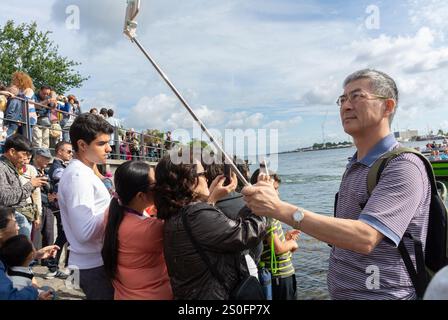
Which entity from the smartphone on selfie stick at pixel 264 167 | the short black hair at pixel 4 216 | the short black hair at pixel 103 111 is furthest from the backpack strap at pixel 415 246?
the short black hair at pixel 103 111

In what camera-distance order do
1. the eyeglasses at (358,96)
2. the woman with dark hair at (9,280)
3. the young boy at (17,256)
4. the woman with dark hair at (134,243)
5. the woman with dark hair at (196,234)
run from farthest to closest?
the young boy at (17,256) < the woman with dark hair at (9,280) < the woman with dark hair at (134,243) < the woman with dark hair at (196,234) < the eyeglasses at (358,96)

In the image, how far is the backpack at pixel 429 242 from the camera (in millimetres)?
1847

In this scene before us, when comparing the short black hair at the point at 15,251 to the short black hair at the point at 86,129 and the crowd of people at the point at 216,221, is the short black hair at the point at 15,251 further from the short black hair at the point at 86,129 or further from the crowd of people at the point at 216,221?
the short black hair at the point at 86,129

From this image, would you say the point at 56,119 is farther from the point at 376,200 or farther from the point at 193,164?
the point at 376,200

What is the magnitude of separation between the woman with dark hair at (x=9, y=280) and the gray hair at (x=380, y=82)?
2821 mm

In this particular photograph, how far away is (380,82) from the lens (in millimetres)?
2102

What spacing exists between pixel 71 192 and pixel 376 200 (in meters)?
2.02

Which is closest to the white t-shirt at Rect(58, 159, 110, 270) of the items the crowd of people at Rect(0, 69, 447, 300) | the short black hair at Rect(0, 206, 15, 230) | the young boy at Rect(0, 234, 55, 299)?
the crowd of people at Rect(0, 69, 447, 300)

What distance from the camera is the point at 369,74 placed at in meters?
2.12

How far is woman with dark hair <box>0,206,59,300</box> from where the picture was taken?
9.35 ft

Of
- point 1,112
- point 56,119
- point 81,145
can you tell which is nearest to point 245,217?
point 81,145

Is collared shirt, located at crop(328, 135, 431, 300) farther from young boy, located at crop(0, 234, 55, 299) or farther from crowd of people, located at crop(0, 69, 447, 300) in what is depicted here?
young boy, located at crop(0, 234, 55, 299)

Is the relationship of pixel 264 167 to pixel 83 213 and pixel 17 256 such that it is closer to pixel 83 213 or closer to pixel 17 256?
pixel 83 213

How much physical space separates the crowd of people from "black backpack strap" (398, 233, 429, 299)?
0.01m
